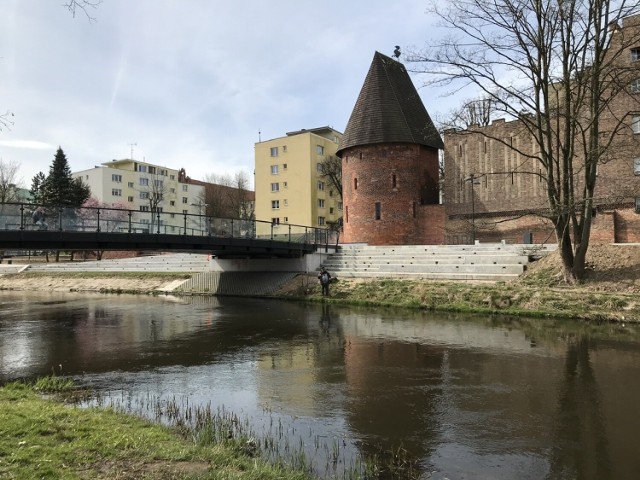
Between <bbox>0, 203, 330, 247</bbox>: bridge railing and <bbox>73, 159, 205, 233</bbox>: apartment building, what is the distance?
45125 millimetres

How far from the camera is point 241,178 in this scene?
82000 mm

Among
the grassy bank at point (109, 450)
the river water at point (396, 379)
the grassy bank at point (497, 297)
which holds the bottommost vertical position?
the river water at point (396, 379)

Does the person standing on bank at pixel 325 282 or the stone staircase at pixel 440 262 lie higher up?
the stone staircase at pixel 440 262

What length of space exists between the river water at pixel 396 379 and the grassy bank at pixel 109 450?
1.04 metres

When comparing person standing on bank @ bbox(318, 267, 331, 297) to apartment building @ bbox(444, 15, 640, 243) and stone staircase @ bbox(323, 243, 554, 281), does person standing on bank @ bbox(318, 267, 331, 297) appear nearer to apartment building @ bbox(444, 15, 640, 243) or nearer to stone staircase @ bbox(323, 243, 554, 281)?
stone staircase @ bbox(323, 243, 554, 281)

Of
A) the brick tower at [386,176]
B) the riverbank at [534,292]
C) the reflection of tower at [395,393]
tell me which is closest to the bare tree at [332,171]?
the brick tower at [386,176]

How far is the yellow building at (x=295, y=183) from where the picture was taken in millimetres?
58094

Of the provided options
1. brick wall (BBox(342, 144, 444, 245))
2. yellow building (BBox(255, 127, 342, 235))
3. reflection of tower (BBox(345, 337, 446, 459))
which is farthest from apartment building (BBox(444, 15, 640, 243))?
yellow building (BBox(255, 127, 342, 235))

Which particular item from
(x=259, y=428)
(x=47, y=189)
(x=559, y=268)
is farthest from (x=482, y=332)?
(x=47, y=189)

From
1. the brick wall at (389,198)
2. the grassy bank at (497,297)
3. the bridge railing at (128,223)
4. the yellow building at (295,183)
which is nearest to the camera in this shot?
the grassy bank at (497,297)

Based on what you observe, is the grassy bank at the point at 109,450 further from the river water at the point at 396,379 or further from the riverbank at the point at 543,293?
the riverbank at the point at 543,293

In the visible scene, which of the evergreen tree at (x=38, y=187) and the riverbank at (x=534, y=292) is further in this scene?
the evergreen tree at (x=38, y=187)

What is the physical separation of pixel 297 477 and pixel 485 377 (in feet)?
18.7

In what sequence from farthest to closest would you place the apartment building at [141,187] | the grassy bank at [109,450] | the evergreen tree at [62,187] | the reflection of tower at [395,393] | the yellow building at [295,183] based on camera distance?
the apartment building at [141,187] < the yellow building at [295,183] < the evergreen tree at [62,187] < the reflection of tower at [395,393] < the grassy bank at [109,450]
